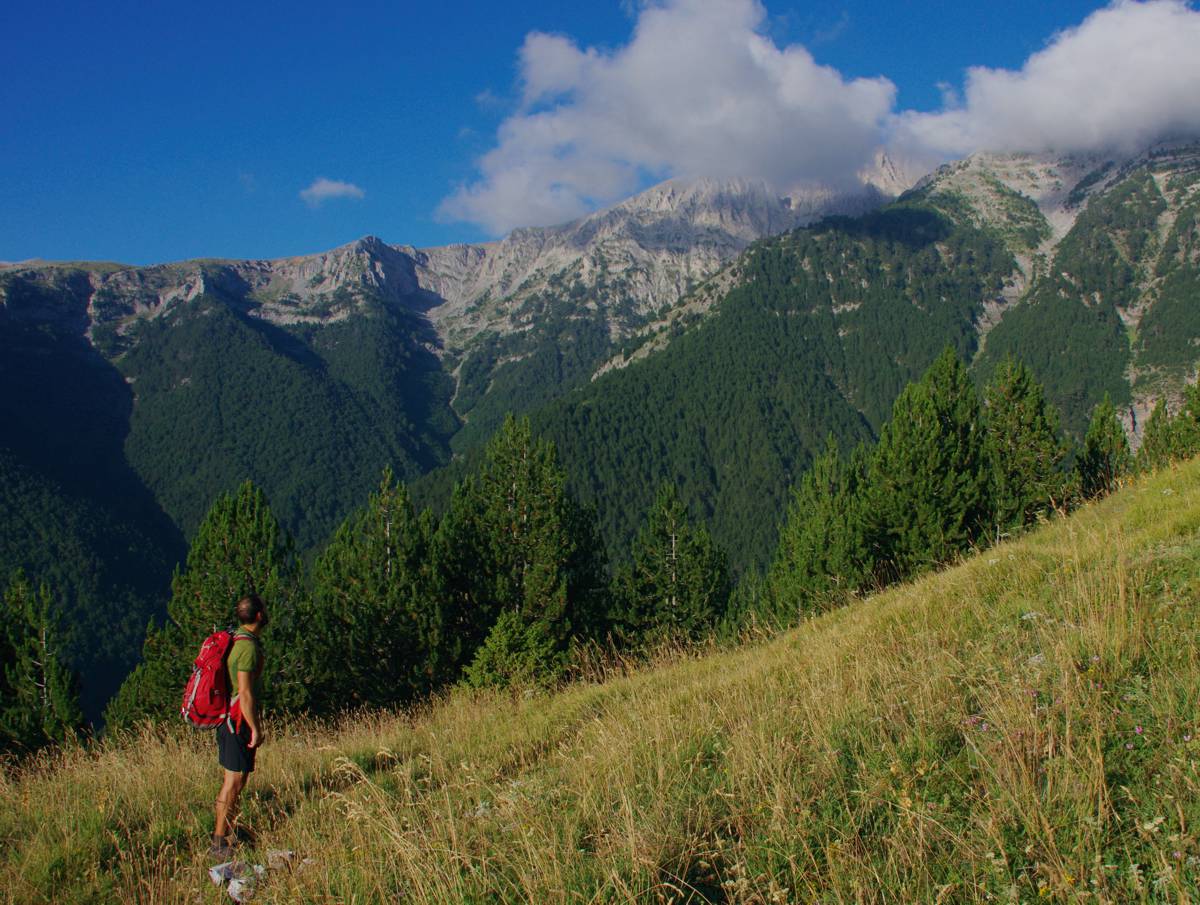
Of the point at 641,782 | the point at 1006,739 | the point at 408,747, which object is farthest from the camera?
the point at 408,747

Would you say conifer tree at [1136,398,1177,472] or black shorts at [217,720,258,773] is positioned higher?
black shorts at [217,720,258,773]

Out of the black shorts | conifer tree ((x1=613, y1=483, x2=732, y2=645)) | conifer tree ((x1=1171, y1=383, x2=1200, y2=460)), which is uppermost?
the black shorts

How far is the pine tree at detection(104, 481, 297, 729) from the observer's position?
25.8 metres

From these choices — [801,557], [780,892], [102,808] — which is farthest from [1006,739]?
[801,557]

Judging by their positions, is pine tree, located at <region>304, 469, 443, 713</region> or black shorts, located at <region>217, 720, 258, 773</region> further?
pine tree, located at <region>304, 469, 443, 713</region>

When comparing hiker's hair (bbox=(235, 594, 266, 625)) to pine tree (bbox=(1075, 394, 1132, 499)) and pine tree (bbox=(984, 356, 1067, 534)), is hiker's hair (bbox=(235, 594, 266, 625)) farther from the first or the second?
pine tree (bbox=(1075, 394, 1132, 499))

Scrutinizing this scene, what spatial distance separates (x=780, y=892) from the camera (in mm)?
3012

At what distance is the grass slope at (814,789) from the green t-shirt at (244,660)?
1.21 meters

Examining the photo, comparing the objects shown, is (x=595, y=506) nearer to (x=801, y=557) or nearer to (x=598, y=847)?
(x=801, y=557)

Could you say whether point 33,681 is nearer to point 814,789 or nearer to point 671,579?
point 671,579

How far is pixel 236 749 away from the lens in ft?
20.7

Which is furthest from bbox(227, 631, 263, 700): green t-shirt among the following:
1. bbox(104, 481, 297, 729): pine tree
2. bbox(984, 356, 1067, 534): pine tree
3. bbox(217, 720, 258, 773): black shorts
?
bbox(984, 356, 1067, 534): pine tree

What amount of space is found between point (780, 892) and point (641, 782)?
5.73 feet

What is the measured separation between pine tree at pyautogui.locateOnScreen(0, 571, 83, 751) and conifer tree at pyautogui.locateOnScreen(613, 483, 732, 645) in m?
25.6
